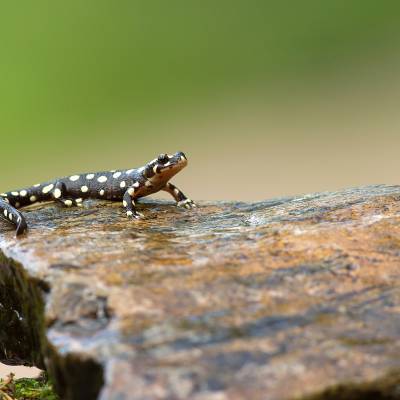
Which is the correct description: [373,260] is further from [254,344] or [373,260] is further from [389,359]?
[254,344]

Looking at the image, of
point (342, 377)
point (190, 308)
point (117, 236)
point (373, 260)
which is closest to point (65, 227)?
point (117, 236)

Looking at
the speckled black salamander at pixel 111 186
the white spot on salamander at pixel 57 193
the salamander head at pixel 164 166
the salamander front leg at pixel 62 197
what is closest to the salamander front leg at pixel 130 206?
the speckled black salamander at pixel 111 186

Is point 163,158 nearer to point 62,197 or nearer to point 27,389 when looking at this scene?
point 62,197

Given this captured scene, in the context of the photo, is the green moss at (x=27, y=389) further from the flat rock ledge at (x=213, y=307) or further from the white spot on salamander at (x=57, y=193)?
the white spot on salamander at (x=57, y=193)

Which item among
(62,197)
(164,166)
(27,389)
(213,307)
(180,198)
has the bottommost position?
(27,389)

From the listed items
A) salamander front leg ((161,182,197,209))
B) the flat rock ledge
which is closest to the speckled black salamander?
salamander front leg ((161,182,197,209))

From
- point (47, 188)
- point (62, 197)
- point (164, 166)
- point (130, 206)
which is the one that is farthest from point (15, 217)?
point (164, 166)

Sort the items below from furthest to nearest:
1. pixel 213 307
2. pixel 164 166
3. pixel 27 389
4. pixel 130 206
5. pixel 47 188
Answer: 1. pixel 47 188
2. pixel 164 166
3. pixel 130 206
4. pixel 27 389
5. pixel 213 307
